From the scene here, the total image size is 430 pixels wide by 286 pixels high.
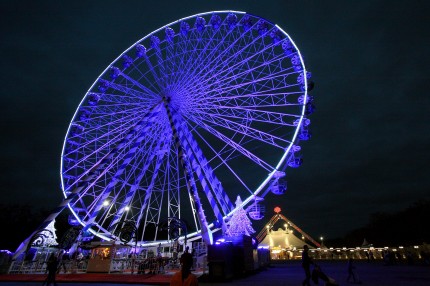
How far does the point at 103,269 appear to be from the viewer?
16797 millimetres

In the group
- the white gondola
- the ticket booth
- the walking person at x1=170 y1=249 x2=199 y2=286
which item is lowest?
the walking person at x1=170 y1=249 x2=199 y2=286

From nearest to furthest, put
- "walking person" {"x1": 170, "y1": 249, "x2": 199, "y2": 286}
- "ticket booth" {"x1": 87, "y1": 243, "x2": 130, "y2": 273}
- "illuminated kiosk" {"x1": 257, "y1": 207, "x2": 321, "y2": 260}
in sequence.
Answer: "walking person" {"x1": 170, "y1": 249, "x2": 199, "y2": 286} < "ticket booth" {"x1": 87, "y1": 243, "x2": 130, "y2": 273} < "illuminated kiosk" {"x1": 257, "y1": 207, "x2": 321, "y2": 260}

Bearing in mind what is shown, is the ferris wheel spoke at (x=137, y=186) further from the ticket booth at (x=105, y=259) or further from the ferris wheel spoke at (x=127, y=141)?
the ticket booth at (x=105, y=259)

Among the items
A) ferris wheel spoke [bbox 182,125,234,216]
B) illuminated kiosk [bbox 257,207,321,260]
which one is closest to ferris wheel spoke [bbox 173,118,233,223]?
ferris wheel spoke [bbox 182,125,234,216]

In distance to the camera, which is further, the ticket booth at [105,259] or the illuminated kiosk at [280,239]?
the illuminated kiosk at [280,239]

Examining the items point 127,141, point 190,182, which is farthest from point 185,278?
point 127,141

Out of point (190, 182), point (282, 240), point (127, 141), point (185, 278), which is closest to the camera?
point (185, 278)

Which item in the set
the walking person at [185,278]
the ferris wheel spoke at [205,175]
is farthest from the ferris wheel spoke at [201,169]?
the walking person at [185,278]

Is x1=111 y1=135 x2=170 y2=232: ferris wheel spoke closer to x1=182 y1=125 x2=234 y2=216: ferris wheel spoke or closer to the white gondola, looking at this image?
x1=182 y1=125 x2=234 y2=216: ferris wheel spoke

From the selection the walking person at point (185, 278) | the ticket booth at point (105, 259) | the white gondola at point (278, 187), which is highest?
the white gondola at point (278, 187)

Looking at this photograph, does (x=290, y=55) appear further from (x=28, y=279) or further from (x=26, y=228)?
(x=26, y=228)

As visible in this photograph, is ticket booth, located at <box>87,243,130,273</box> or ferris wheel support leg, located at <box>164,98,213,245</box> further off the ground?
ferris wheel support leg, located at <box>164,98,213,245</box>

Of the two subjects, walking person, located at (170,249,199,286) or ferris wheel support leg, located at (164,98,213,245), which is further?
ferris wheel support leg, located at (164,98,213,245)

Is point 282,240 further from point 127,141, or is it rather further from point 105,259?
point 105,259
